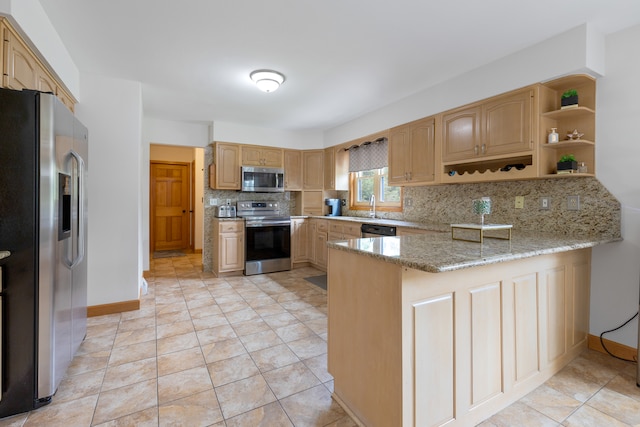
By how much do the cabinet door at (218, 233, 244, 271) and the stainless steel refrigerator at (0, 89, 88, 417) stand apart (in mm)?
2740

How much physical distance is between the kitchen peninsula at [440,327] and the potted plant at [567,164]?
0.70 metres

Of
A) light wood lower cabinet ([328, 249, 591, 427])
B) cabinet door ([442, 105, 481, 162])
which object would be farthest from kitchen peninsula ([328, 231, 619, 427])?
cabinet door ([442, 105, 481, 162])

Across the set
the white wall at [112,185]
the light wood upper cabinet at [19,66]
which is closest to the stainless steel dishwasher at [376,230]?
the white wall at [112,185]

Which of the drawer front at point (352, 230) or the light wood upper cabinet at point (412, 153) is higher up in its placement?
the light wood upper cabinet at point (412, 153)

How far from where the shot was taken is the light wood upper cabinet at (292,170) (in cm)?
524

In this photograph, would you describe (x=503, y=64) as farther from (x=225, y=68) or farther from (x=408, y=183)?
(x=225, y=68)

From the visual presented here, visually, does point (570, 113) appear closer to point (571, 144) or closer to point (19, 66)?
point (571, 144)

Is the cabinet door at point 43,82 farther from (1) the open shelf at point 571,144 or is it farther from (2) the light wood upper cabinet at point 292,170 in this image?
(1) the open shelf at point 571,144

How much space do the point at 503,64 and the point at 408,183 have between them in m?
1.47

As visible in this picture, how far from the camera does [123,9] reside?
6.60 feet

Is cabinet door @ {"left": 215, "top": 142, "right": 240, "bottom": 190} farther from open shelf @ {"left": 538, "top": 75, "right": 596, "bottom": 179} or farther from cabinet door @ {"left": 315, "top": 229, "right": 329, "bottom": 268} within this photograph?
open shelf @ {"left": 538, "top": 75, "right": 596, "bottom": 179}

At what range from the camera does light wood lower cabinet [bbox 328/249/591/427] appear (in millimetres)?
1276

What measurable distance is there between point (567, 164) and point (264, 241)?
3.77 metres

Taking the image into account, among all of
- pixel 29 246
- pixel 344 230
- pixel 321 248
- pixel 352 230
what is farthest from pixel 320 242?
pixel 29 246
